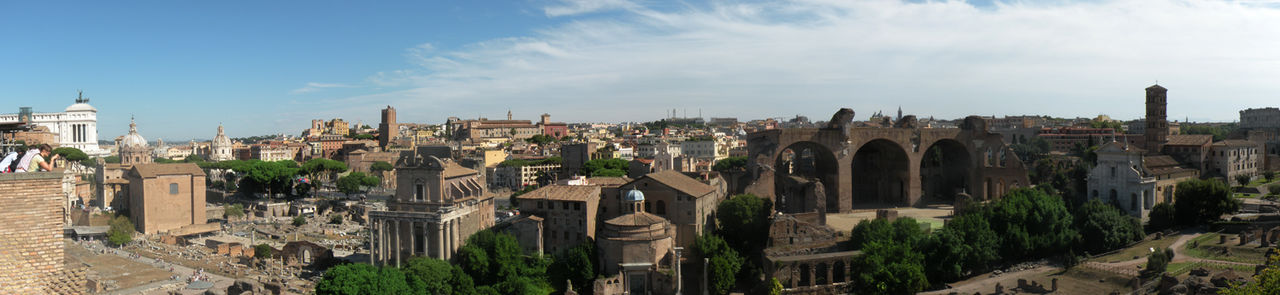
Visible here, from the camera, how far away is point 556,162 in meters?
84.0

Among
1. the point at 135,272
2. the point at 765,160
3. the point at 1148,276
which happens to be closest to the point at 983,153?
the point at 765,160

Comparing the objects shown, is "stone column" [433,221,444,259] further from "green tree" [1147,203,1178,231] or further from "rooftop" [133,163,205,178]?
"green tree" [1147,203,1178,231]

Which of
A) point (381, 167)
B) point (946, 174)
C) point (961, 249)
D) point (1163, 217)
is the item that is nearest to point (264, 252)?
point (961, 249)

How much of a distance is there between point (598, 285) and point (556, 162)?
55.8 meters

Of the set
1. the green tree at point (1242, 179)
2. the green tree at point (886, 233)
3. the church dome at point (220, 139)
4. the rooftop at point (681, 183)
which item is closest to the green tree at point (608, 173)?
the rooftop at point (681, 183)

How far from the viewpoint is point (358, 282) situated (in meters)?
26.2

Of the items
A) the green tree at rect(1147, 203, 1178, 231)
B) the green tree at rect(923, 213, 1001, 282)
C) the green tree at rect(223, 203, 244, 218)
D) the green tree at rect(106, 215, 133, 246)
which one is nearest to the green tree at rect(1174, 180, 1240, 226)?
the green tree at rect(1147, 203, 1178, 231)

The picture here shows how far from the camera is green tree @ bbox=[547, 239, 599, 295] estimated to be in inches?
1219

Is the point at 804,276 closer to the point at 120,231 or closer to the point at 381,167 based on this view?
the point at 120,231

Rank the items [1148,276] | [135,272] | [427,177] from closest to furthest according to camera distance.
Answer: [1148,276] → [427,177] → [135,272]

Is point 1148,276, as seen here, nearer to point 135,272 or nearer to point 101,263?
point 135,272

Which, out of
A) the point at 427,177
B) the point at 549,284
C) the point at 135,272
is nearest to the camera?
the point at 549,284

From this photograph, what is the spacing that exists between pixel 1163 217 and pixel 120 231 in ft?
182

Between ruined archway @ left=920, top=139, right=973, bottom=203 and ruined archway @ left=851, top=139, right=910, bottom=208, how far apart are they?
1695 mm
